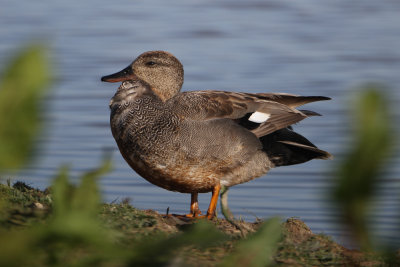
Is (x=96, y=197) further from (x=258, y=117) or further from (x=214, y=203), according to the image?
(x=258, y=117)

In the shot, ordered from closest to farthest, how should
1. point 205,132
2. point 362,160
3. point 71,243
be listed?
point 362,160 → point 71,243 → point 205,132

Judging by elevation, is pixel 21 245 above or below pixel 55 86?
below

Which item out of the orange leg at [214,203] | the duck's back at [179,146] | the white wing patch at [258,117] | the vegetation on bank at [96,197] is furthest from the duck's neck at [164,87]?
the vegetation on bank at [96,197]

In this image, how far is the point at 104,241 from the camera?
2.53ft

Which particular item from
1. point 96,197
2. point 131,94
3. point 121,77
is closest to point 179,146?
point 131,94

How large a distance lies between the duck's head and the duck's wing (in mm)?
422

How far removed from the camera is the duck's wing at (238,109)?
5.56m

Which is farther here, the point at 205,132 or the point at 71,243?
the point at 205,132

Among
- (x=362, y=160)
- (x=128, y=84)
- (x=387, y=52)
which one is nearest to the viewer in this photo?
(x=362, y=160)

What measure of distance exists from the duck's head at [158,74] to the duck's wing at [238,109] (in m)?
0.42

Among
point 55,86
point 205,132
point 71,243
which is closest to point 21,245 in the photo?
point 71,243

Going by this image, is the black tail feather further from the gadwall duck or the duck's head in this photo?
the duck's head

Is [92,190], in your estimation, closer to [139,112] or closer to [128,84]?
[139,112]

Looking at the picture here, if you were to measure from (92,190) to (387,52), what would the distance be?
13954mm
